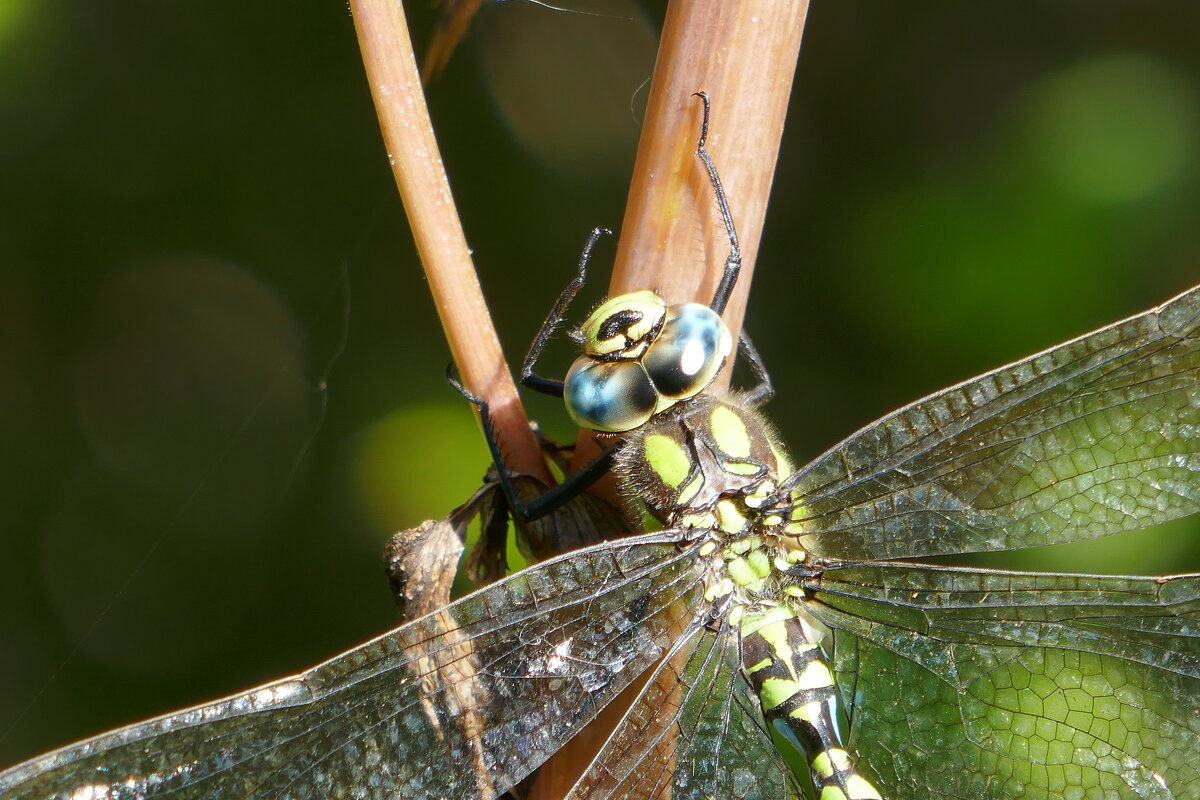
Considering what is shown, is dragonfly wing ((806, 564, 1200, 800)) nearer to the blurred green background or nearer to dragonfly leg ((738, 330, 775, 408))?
dragonfly leg ((738, 330, 775, 408))

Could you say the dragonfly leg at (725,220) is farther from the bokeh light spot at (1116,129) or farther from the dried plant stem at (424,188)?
the bokeh light spot at (1116,129)

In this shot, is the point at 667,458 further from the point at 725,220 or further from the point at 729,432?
the point at 725,220

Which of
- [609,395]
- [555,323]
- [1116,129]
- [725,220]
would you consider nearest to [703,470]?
[609,395]

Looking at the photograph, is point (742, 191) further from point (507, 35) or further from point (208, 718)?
point (507, 35)

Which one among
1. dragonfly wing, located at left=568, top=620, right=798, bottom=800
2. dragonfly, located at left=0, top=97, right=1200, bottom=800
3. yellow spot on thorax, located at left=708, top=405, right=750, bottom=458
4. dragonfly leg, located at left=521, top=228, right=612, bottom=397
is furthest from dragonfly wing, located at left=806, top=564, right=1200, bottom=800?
dragonfly leg, located at left=521, top=228, right=612, bottom=397

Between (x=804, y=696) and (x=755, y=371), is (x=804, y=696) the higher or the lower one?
the lower one

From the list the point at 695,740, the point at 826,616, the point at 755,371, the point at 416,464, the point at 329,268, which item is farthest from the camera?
the point at 329,268
